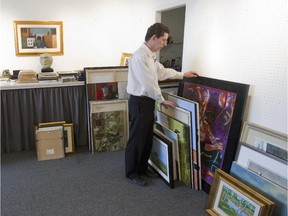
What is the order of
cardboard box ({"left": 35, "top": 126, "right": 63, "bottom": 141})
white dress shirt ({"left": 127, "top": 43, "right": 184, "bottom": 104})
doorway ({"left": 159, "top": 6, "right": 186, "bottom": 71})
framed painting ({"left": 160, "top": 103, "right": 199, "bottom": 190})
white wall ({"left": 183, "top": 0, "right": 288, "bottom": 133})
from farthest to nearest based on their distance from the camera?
doorway ({"left": 159, "top": 6, "right": 186, "bottom": 71}) → cardboard box ({"left": 35, "top": 126, "right": 63, "bottom": 141}) → framed painting ({"left": 160, "top": 103, "right": 199, "bottom": 190}) → white dress shirt ({"left": 127, "top": 43, "right": 184, "bottom": 104}) → white wall ({"left": 183, "top": 0, "right": 288, "bottom": 133})

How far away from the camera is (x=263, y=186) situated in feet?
5.70

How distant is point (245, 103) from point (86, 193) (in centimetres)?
161

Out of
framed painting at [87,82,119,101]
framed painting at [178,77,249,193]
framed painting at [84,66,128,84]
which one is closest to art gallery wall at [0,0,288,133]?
framed painting at [178,77,249,193]

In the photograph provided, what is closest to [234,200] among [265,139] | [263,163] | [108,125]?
[263,163]

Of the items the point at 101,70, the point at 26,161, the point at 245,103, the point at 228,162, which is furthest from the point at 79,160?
the point at 245,103

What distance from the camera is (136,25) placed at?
3.98 meters

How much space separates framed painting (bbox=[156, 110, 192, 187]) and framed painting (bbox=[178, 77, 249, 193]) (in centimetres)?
14

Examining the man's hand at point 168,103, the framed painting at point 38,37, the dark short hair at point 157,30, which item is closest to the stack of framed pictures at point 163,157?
the man's hand at point 168,103

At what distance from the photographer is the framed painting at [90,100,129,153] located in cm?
306

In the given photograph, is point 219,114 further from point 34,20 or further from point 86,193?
point 34,20

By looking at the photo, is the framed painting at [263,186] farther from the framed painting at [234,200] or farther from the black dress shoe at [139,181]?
the black dress shoe at [139,181]

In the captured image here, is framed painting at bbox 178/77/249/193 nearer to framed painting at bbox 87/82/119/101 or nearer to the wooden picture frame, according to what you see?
framed painting at bbox 87/82/119/101

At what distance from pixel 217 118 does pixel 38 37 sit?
319 centimetres

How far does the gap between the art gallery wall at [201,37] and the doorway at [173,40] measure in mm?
416
